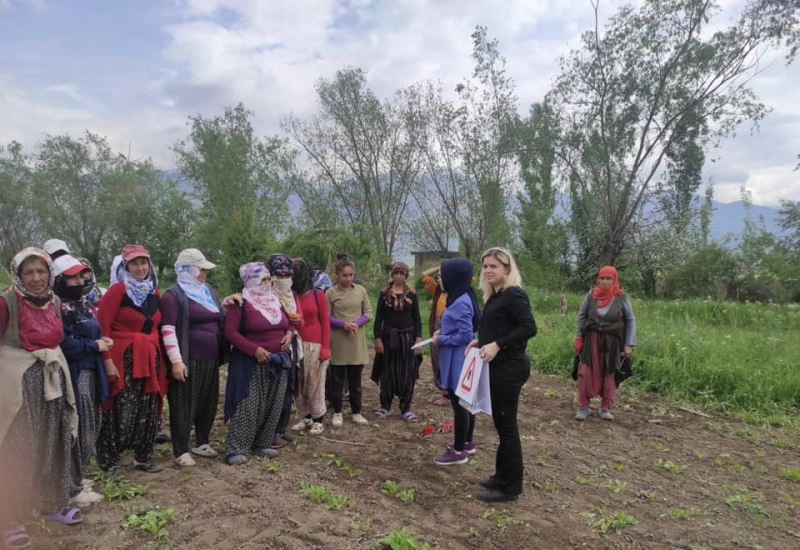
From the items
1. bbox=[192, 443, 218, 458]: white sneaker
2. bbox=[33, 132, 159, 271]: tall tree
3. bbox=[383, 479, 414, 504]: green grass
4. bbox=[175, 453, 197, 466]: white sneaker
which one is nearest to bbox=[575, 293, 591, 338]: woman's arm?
bbox=[383, 479, 414, 504]: green grass

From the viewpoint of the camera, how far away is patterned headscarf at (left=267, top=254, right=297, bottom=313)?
171 inches

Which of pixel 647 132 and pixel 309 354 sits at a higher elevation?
pixel 647 132

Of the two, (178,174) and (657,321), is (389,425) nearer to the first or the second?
(657,321)

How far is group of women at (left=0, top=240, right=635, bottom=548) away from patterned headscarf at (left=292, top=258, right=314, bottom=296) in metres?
0.01

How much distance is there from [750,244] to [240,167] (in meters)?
19.3

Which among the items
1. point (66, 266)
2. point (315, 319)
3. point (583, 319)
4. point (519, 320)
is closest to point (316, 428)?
point (315, 319)

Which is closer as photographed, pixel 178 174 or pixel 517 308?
pixel 517 308

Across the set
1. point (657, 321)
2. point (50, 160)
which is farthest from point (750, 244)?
point (50, 160)

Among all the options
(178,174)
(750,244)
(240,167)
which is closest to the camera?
(750,244)

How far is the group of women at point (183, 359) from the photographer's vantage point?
9.43ft

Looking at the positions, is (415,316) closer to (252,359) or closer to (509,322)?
(252,359)

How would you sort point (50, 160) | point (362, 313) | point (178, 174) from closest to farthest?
point (362, 313) → point (178, 174) → point (50, 160)

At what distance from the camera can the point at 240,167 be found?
2239 centimetres

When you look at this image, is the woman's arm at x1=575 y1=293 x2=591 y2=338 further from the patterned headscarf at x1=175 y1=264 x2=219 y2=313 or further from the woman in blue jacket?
the patterned headscarf at x1=175 y1=264 x2=219 y2=313
